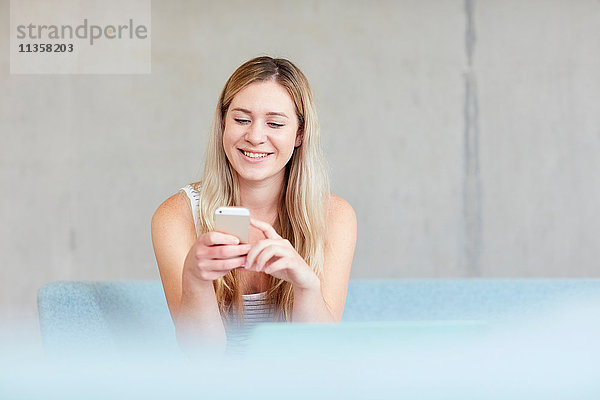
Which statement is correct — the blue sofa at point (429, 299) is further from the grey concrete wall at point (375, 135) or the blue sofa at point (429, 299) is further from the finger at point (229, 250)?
the grey concrete wall at point (375, 135)

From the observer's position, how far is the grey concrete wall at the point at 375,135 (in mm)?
4219

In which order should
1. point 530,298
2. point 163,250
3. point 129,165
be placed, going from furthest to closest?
point 129,165, point 530,298, point 163,250

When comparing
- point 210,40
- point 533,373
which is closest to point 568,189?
point 210,40

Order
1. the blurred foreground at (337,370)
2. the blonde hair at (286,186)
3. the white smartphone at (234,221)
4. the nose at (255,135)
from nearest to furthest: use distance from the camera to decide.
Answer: the blurred foreground at (337,370) → the white smartphone at (234,221) → the nose at (255,135) → the blonde hair at (286,186)

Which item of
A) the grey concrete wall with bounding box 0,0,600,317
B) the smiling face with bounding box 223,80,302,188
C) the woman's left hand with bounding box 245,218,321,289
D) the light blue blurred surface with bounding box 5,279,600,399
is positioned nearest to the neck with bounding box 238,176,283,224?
the smiling face with bounding box 223,80,302,188

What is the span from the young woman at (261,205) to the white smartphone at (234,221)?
35cm

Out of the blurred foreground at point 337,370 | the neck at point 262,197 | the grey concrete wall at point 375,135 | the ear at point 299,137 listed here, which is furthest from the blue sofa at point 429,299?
the blurred foreground at point 337,370

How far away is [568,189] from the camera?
4.33 metres

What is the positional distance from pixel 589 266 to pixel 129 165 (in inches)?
118

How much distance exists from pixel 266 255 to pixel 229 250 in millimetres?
77

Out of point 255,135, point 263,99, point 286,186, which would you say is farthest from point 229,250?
point 286,186

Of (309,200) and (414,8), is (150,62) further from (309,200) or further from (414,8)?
(309,200)

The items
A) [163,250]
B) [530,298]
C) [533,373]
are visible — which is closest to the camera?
[533,373]

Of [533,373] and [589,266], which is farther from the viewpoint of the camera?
[589,266]
